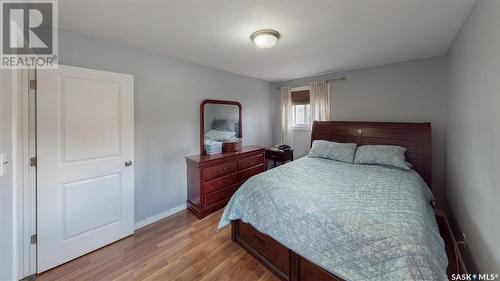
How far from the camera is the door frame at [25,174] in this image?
5.45ft

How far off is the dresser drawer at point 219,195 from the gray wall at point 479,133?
103 inches

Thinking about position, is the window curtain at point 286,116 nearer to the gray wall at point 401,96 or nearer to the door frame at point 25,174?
the gray wall at point 401,96

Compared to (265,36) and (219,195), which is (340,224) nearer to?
(265,36)

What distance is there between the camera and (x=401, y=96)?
9.78 feet

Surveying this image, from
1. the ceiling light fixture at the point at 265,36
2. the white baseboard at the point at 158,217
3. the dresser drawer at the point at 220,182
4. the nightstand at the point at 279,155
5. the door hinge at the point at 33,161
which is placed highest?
the ceiling light fixture at the point at 265,36

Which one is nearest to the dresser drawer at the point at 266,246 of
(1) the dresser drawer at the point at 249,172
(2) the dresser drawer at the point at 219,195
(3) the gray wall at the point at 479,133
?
(2) the dresser drawer at the point at 219,195

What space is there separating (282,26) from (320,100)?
2.14 m

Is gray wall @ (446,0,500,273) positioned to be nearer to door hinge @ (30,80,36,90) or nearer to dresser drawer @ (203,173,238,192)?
dresser drawer @ (203,173,238,192)

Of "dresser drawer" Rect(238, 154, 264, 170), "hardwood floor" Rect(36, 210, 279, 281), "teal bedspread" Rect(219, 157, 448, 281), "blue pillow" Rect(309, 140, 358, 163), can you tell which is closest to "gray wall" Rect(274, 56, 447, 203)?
"blue pillow" Rect(309, 140, 358, 163)

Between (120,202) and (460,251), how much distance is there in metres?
3.55

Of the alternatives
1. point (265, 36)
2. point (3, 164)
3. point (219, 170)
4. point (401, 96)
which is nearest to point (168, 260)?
point (219, 170)

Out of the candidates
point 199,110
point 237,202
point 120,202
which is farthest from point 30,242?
point 199,110

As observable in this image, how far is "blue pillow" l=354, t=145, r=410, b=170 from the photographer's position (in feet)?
8.30

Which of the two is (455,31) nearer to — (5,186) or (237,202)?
(237,202)
